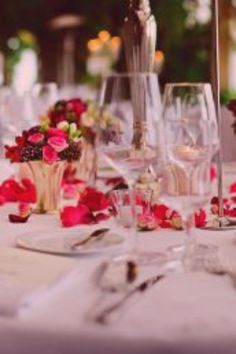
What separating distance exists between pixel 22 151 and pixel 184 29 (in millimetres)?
6256

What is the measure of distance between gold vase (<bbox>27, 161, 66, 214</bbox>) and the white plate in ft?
0.95

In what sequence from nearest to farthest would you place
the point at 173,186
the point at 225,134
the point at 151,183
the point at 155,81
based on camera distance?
the point at 173,186 < the point at 155,81 < the point at 151,183 < the point at 225,134

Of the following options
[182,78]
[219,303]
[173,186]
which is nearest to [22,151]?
[173,186]

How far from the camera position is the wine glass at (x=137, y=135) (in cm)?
116

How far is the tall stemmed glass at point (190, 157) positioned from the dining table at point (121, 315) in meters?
0.10

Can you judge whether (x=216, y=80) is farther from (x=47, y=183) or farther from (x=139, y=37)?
(x=47, y=183)

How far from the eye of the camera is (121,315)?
87 cm

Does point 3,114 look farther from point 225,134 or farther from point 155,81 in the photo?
point 155,81

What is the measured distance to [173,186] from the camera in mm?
1077

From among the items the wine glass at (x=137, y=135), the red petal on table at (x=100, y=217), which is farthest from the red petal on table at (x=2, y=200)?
the wine glass at (x=137, y=135)

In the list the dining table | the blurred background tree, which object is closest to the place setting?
the dining table

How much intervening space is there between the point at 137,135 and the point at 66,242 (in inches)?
8.8

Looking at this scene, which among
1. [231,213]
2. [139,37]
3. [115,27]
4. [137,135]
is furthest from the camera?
[115,27]

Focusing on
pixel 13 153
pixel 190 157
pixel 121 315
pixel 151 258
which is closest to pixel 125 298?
pixel 121 315
